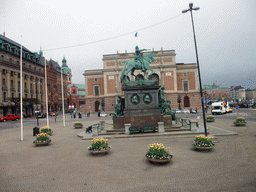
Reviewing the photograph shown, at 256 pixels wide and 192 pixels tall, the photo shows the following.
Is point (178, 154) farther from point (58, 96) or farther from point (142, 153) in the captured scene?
point (58, 96)

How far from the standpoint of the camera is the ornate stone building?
157ft

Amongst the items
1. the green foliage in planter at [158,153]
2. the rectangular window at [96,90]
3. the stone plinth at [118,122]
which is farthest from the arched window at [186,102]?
the green foliage in planter at [158,153]

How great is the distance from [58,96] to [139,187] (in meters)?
82.3

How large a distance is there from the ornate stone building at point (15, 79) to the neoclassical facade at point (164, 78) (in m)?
20.1

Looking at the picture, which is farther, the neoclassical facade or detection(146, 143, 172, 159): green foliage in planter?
the neoclassical facade

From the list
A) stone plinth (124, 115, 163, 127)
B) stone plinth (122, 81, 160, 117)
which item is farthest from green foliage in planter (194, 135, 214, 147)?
stone plinth (122, 81, 160, 117)

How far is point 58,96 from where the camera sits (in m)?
81.9

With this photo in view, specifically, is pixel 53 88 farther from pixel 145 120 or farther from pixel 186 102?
pixel 145 120

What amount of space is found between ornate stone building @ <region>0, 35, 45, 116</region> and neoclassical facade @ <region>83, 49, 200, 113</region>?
65.8 feet

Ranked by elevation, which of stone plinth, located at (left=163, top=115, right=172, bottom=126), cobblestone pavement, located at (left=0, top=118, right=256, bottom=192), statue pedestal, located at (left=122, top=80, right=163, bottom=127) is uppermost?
statue pedestal, located at (left=122, top=80, right=163, bottom=127)

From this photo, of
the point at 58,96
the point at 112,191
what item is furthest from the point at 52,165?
the point at 58,96

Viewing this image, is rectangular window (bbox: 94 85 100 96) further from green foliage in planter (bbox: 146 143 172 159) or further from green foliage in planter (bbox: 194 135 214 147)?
green foliage in planter (bbox: 146 143 172 159)

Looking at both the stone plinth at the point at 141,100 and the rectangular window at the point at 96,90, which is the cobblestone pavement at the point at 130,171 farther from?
the rectangular window at the point at 96,90

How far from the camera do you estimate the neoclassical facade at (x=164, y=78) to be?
210 feet
